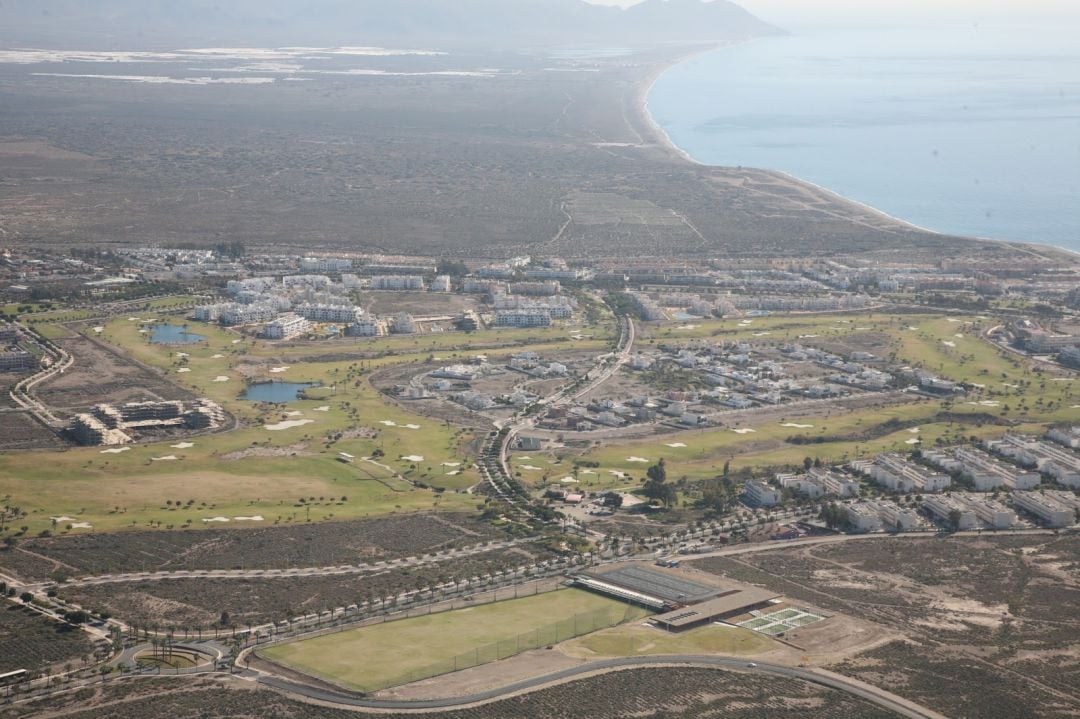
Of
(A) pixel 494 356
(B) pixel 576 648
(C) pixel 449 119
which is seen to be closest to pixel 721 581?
(B) pixel 576 648

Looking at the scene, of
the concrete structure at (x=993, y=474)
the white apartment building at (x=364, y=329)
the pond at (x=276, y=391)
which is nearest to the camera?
the concrete structure at (x=993, y=474)

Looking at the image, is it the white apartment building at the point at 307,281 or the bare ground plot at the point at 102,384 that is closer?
the bare ground plot at the point at 102,384

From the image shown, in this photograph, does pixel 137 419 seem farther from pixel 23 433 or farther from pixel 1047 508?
pixel 1047 508

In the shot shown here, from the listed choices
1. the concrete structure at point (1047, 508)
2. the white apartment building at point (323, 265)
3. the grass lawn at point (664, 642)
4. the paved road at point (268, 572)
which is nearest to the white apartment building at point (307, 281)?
the white apartment building at point (323, 265)

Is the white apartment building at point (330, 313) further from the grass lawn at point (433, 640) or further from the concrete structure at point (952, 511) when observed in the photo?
the grass lawn at point (433, 640)

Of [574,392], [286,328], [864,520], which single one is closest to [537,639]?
[864,520]

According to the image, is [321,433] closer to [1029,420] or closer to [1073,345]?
[1029,420]

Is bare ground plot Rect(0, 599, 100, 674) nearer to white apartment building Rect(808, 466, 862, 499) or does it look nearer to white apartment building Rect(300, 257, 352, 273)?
white apartment building Rect(808, 466, 862, 499)
